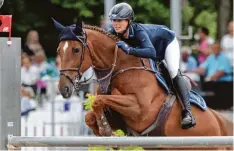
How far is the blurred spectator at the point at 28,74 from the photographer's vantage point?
16719mm

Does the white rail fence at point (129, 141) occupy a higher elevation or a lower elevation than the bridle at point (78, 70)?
lower

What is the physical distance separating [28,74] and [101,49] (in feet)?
27.6

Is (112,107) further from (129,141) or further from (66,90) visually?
(129,141)

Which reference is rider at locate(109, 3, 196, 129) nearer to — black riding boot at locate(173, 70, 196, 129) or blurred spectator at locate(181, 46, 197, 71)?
black riding boot at locate(173, 70, 196, 129)

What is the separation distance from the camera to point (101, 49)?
861 centimetres

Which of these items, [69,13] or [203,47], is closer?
[203,47]

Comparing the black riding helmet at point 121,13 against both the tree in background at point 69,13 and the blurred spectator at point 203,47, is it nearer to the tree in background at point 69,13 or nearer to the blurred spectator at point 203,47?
the blurred spectator at point 203,47

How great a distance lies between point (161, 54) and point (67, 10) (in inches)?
475

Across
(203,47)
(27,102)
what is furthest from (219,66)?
(27,102)

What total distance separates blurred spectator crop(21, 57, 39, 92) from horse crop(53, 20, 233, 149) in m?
8.08

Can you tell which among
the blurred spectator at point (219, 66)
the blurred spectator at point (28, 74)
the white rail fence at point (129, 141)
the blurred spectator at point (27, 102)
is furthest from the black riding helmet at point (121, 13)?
the blurred spectator at point (28, 74)

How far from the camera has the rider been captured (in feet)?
27.9

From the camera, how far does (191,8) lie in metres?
22.7

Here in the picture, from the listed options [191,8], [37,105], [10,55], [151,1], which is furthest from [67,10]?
[10,55]
